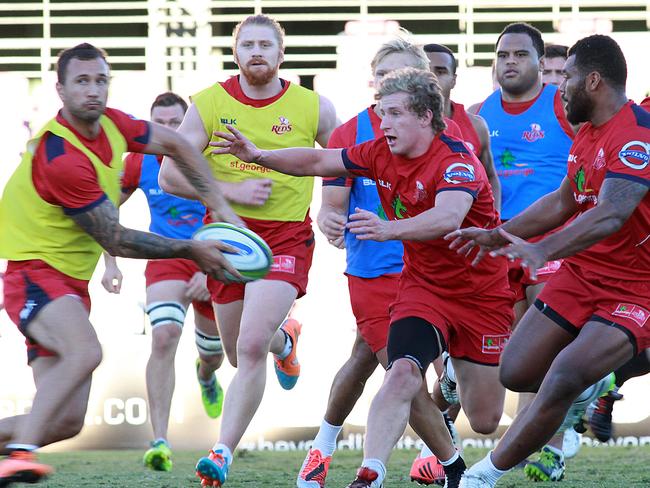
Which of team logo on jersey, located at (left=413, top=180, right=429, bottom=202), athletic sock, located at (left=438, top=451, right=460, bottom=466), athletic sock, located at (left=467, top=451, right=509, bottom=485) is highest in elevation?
team logo on jersey, located at (left=413, top=180, right=429, bottom=202)

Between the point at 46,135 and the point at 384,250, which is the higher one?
the point at 46,135

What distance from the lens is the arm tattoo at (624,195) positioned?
595cm

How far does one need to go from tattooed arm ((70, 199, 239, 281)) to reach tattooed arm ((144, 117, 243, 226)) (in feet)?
1.64

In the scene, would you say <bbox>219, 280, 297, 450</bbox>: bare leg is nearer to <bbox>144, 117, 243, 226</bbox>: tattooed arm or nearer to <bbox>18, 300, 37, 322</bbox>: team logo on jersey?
<bbox>144, 117, 243, 226</bbox>: tattooed arm

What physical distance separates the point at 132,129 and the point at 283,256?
135 centimetres

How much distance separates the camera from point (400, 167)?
248 inches

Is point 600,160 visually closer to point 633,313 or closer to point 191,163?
point 633,313

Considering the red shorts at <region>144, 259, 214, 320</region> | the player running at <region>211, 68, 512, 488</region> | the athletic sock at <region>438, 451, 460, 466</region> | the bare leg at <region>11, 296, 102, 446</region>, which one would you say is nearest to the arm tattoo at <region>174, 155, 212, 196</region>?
the player running at <region>211, 68, 512, 488</region>

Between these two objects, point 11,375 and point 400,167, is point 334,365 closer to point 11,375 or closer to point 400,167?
point 11,375

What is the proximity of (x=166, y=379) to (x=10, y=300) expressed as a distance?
3.01 meters

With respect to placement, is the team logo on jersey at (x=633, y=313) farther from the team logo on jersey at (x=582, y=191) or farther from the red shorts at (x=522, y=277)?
the red shorts at (x=522, y=277)

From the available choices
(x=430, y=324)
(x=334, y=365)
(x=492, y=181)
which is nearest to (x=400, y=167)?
(x=430, y=324)

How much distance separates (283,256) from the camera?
24.9ft

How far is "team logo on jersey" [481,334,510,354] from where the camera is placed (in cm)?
657
